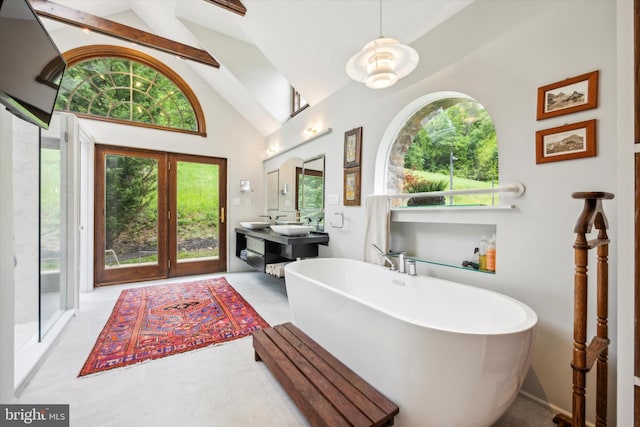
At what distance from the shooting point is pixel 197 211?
14.5 feet

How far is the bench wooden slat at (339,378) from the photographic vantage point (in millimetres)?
1167

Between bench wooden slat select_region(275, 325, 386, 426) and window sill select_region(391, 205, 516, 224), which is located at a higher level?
window sill select_region(391, 205, 516, 224)

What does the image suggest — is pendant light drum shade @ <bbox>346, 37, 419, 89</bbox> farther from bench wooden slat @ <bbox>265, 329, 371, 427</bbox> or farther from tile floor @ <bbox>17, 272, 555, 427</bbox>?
tile floor @ <bbox>17, 272, 555, 427</bbox>

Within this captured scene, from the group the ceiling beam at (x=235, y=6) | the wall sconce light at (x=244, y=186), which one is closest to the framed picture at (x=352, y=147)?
the ceiling beam at (x=235, y=6)

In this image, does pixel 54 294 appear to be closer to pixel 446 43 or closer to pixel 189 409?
pixel 189 409

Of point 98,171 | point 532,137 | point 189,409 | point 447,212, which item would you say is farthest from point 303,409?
point 98,171

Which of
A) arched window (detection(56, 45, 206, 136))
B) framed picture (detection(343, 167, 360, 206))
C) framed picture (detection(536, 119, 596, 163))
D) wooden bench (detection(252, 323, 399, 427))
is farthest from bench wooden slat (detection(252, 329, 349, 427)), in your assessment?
arched window (detection(56, 45, 206, 136))

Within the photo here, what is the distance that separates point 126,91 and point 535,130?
5.18 m

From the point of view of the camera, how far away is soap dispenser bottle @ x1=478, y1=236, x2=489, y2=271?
182 centimetres

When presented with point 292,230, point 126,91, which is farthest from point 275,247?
point 126,91

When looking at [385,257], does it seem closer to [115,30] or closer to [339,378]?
[339,378]

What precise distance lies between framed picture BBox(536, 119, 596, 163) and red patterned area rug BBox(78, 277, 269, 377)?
2590 mm

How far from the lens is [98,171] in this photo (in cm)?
372

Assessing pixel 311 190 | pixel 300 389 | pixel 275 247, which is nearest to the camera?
pixel 300 389
